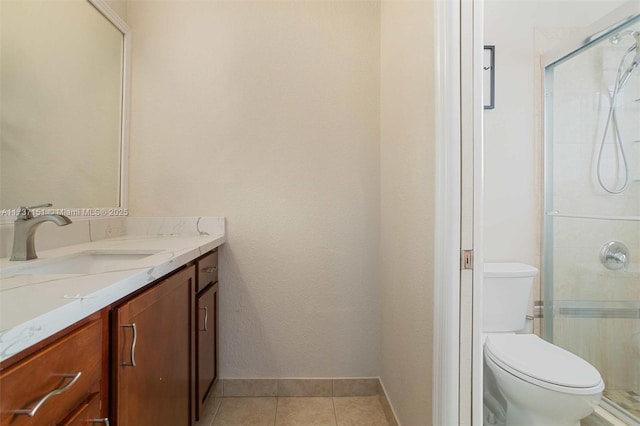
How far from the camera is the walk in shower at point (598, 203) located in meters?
1.30

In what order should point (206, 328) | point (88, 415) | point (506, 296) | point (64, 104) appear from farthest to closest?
point (506, 296) → point (206, 328) → point (64, 104) → point (88, 415)

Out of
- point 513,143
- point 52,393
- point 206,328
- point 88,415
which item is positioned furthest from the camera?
point 513,143

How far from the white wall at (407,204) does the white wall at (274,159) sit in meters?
0.16

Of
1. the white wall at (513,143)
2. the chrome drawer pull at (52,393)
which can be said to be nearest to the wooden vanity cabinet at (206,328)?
the chrome drawer pull at (52,393)

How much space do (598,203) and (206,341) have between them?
202cm

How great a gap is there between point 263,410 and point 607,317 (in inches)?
70.0

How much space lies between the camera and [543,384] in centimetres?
126

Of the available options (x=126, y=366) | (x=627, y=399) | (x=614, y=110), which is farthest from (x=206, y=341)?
(x=614, y=110)

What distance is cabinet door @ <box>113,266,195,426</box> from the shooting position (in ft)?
2.77

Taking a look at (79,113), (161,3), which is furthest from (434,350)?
(161,3)

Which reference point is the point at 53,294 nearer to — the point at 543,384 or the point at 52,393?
the point at 52,393

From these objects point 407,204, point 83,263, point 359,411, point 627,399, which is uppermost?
point 407,204

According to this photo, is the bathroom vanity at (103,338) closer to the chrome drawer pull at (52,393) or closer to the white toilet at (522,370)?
the chrome drawer pull at (52,393)

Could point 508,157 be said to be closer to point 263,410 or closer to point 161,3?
point 263,410
